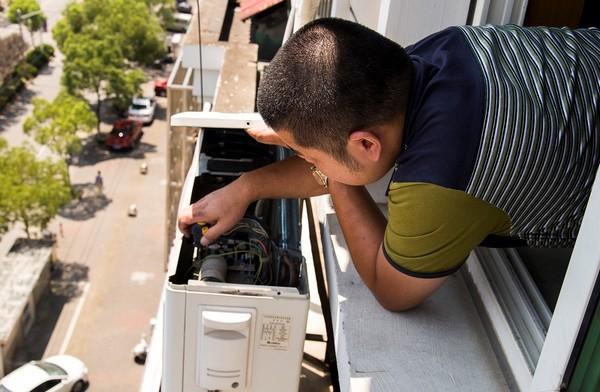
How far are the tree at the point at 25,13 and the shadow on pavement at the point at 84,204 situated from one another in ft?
31.5

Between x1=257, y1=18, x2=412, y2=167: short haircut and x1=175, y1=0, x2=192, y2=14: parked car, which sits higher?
x1=257, y1=18, x2=412, y2=167: short haircut

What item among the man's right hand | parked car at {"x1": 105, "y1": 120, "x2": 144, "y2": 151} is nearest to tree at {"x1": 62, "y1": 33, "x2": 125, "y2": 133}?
parked car at {"x1": 105, "y1": 120, "x2": 144, "y2": 151}

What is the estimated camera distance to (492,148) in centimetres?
157

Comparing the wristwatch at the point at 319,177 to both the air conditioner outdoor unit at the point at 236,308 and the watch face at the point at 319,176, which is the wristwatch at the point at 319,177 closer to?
the watch face at the point at 319,176

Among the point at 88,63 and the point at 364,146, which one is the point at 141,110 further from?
the point at 364,146

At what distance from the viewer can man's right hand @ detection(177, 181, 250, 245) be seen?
6.75 feet

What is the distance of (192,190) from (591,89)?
1.25 meters

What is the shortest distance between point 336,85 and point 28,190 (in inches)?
697

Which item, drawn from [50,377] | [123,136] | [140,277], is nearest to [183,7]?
[123,136]

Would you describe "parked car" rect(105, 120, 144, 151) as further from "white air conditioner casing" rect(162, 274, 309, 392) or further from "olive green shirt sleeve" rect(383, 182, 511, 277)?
"olive green shirt sleeve" rect(383, 182, 511, 277)

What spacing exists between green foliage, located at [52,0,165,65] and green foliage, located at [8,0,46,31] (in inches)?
80.5

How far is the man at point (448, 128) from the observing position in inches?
61.7

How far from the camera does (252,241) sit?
83.9 inches

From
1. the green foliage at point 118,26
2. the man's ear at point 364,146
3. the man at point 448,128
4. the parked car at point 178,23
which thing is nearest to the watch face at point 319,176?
the man at point 448,128
